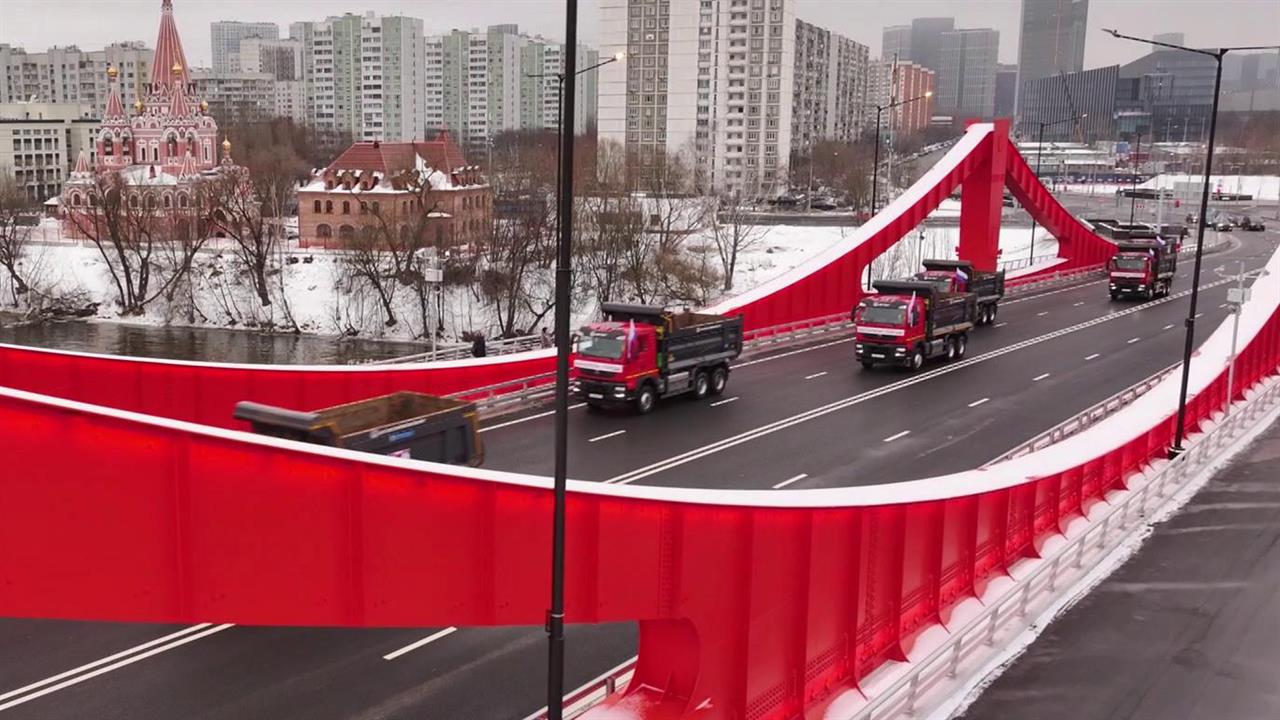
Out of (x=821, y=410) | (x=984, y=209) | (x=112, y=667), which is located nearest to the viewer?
(x=112, y=667)

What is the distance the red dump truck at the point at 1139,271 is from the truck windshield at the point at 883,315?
24438 millimetres

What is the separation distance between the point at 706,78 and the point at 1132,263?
83.2 meters

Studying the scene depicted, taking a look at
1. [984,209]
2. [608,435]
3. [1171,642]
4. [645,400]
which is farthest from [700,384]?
[984,209]

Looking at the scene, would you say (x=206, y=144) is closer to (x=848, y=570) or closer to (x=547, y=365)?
(x=547, y=365)

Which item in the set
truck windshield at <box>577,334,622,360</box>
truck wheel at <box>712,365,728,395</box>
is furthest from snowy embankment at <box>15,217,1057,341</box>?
truck windshield at <box>577,334,622,360</box>

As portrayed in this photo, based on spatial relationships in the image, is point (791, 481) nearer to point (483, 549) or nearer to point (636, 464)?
point (636, 464)

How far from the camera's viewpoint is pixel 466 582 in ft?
36.7

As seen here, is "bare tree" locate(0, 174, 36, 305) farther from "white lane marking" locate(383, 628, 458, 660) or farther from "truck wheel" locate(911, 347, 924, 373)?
"white lane marking" locate(383, 628, 458, 660)

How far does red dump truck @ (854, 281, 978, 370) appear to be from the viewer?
36.8 meters

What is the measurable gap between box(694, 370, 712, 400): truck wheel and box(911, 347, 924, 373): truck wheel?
27.4 ft

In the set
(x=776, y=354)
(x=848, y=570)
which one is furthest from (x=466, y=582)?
(x=776, y=354)

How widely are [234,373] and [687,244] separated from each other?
65.3 m

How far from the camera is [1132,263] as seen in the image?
185ft

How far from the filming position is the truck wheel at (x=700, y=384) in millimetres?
32094
